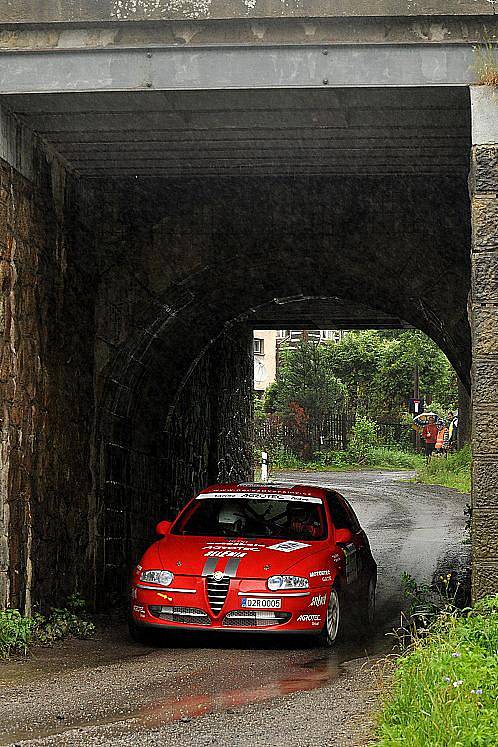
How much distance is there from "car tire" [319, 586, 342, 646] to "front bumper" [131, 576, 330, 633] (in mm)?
157

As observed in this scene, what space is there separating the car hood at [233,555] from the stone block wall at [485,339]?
2464 mm

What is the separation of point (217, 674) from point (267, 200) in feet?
21.9

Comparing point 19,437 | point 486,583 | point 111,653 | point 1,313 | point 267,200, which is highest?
point 267,200

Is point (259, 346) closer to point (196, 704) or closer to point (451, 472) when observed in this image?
point (451, 472)

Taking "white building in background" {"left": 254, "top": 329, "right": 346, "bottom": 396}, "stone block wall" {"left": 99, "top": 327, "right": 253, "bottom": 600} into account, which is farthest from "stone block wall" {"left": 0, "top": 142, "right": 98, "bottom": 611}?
"white building in background" {"left": 254, "top": 329, "right": 346, "bottom": 396}

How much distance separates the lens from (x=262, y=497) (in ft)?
42.5

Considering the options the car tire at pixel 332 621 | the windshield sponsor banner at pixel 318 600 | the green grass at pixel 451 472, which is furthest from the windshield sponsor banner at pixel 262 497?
the green grass at pixel 451 472

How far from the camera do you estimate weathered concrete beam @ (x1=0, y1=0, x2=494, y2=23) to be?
9.70m

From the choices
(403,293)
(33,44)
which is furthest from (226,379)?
(33,44)

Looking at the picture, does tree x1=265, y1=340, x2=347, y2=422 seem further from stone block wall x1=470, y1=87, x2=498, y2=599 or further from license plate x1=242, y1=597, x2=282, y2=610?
stone block wall x1=470, y1=87, x2=498, y2=599

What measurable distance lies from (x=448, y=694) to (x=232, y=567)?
4.95m

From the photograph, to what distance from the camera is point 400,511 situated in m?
30.5

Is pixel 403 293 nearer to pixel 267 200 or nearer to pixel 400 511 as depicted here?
pixel 267 200

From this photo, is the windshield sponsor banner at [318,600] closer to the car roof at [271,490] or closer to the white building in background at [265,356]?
the car roof at [271,490]
